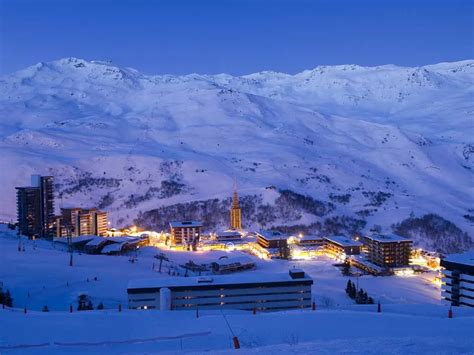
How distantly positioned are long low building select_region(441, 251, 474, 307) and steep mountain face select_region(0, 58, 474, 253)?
25.6 m

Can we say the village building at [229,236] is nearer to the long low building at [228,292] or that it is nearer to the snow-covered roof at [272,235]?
the snow-covered roof at [272,235]

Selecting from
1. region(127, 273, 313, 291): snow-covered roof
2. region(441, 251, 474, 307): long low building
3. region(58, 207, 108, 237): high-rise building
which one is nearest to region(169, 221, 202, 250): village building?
region(58, 207, 108, 237): high-rise building

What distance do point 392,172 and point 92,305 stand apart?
212 ft

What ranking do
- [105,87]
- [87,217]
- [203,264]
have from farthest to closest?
[105,87] < [87,217] < [203,264]

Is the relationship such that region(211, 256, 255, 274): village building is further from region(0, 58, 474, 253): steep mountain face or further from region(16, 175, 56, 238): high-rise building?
region(16, 175, 56, 238): high-rise building

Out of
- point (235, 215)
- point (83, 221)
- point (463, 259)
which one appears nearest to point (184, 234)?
point (235, 215)

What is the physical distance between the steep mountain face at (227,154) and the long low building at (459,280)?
25.6m

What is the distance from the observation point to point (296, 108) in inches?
4764

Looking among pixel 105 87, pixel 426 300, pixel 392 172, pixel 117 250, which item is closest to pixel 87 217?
pixel 117 250

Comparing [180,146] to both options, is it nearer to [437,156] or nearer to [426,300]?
[437,156]

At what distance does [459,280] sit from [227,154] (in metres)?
57.8

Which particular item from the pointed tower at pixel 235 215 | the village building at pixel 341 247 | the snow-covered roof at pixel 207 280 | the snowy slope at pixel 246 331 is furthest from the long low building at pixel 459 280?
the pointed tower at pixel 235 215

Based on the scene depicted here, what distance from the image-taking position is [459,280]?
25.9 m

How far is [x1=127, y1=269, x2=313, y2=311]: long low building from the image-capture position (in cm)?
2170
